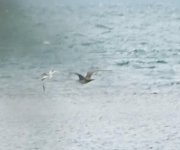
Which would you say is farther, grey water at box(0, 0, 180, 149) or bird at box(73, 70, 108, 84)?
bird at box(73, 70, 108, 84)

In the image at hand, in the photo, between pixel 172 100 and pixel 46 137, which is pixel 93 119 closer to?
pixel 46 137

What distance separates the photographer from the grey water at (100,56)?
4.94 ft

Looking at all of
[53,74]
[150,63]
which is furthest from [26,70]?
[150,63]

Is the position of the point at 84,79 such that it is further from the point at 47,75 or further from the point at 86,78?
the point at 47,75

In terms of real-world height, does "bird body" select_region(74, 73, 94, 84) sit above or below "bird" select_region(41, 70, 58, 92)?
below

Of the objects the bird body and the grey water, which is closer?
the grey water

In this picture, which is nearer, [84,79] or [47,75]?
[84,79]

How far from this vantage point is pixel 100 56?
6.12 ft

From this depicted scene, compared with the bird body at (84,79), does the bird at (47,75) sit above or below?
above

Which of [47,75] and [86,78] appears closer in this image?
[86,78]

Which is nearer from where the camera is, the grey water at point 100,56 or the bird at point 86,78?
the grey water at point 100,56

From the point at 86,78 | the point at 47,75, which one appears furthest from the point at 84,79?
the point at 47,75

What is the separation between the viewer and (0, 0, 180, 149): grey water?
59.3 inches

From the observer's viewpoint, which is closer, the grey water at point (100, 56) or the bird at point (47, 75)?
the grey water at point (100, 56)
